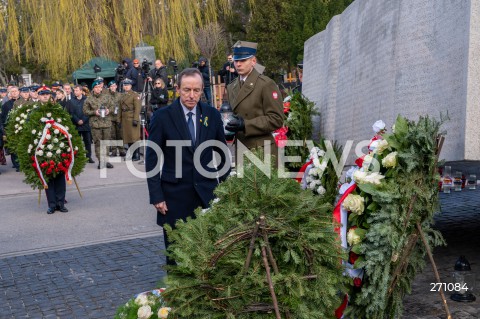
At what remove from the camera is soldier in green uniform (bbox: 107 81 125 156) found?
1811cm

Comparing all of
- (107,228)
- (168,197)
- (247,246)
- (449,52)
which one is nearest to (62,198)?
(107,228)

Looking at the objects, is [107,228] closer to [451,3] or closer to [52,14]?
[451,3]

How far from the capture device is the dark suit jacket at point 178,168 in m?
5.39

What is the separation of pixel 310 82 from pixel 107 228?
12.7 ft

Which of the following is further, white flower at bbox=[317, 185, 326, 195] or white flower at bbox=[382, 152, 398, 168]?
white flower at bbox=[317, 185, 326, 195]

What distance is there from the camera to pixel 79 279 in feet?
22.7

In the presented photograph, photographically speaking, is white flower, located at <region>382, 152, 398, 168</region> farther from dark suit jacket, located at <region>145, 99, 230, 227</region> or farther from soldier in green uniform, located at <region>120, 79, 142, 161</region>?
soldier in green uniform, located at <region>120, 79, 142, 161</region>

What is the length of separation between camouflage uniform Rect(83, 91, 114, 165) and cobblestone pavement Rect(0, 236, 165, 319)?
29.8 ft

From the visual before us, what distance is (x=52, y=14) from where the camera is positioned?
79.4 feet

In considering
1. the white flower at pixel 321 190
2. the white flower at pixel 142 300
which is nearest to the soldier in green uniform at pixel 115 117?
the white flower at pixel 321 190

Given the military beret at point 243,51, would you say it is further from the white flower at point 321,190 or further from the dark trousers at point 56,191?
the dark trousers at point 56,191

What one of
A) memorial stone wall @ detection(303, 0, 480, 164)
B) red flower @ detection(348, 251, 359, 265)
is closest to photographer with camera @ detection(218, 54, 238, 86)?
memorial stone wall @ detection(303, 0, 480, 164)

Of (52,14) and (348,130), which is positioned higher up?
(52,14)

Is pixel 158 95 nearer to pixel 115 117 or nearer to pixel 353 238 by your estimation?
pixel 115 117
